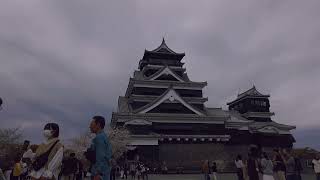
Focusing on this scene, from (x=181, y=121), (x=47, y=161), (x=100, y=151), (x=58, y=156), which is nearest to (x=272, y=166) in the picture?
(x=100, y=151)

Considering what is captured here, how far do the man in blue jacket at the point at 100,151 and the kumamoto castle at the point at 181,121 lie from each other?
95.7ft

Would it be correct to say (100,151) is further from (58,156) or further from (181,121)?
(181,121)

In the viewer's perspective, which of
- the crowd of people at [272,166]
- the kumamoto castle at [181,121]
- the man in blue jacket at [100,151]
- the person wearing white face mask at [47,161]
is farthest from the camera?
the kumamoto castle at [181,121]

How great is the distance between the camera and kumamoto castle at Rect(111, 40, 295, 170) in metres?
36.5

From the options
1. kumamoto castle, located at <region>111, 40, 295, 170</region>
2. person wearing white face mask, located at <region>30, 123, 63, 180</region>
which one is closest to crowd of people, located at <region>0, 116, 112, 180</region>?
person wearing white face mask, located at <region>30, 123, 63, 180</region>

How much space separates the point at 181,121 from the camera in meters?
38.2

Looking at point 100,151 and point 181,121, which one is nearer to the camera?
point 100,151

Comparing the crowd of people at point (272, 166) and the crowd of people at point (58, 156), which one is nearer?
the crowd of people at point (58, 156)

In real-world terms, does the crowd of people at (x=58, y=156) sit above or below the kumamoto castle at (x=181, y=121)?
below

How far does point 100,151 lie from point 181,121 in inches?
1282

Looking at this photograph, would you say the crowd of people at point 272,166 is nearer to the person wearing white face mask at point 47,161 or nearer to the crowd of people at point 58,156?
the crowd of people at point 58,156

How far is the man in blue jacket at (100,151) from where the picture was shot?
19.1ft

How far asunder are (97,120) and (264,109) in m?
43.3

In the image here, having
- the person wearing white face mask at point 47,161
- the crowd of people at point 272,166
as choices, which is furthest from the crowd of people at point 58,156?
the crowd of people at point 272,166
